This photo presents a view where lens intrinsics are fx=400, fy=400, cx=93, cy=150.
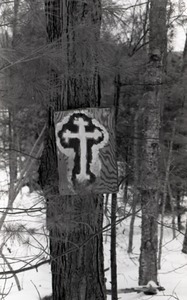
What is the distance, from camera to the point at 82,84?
249 centimetres

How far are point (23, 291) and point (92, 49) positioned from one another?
6047 millimetres

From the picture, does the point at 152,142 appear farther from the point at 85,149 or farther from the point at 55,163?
the point at 85,149

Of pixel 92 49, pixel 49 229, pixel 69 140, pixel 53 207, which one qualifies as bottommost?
pixel 49 229

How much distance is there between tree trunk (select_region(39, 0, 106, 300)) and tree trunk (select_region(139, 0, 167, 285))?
3.69 meters

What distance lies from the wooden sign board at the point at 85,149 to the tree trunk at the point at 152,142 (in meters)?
3.97

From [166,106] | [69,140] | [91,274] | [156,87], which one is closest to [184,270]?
[156,87]

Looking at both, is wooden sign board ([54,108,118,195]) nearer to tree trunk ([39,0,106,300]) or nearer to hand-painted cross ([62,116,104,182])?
hand-painted cross ([62,116,104,182])

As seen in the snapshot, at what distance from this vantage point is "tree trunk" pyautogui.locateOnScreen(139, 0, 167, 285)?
20.8ft

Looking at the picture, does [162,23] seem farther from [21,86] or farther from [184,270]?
[184,270]

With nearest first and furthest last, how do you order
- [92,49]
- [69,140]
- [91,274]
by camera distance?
1. [69,140]
2. [92,49]
3. [91,274]

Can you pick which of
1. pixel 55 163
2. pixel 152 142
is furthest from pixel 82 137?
pixel 152 142

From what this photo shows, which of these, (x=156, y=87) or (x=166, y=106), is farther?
(x=166, y=106)

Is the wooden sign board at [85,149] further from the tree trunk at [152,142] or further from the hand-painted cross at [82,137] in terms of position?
the tree trunk at [152,142]

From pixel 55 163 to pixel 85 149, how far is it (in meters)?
0.39
